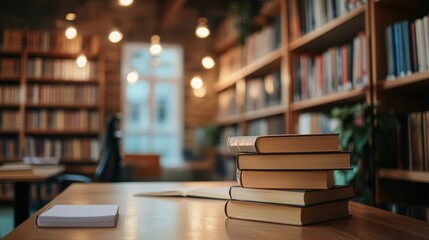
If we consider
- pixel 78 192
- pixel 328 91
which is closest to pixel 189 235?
pixel 78 192

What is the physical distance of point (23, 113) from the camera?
17.0 ft

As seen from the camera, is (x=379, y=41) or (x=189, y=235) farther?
(x=379, y=41)

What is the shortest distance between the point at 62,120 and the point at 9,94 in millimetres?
692

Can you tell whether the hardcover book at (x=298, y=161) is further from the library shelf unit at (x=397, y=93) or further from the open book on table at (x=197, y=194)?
the library shelf unit at (x=397, y=93)

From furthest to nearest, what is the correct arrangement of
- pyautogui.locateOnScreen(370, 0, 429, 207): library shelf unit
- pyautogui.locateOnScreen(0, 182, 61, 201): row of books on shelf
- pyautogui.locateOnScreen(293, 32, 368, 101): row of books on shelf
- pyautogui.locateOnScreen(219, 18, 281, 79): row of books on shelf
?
pyautogui.locateOnScreen(0, 182, 61, 201): row of books on shelf < pyautogui.locateOnScreen(219, 18, 281, 79): row of books on shelf < pyautogui.locateOnScreen(293, 32, 368, 101): row of books on shelf < pyautogui.locateOnScreen(370, 0, 429, 207): library shelf unit

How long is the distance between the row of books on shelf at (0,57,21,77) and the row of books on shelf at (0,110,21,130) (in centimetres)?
45

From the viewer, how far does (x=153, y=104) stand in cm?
614

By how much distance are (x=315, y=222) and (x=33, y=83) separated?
5.16 m

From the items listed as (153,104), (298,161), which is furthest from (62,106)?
(298,161)

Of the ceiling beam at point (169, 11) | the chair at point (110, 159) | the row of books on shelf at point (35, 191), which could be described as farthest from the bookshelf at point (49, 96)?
the chair at point (110, 159)

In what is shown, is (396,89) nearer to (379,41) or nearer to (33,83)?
(379,41)

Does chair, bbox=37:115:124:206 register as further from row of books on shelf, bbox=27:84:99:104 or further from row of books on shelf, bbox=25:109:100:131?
row of books on shelf, bbox=27:84:99:104

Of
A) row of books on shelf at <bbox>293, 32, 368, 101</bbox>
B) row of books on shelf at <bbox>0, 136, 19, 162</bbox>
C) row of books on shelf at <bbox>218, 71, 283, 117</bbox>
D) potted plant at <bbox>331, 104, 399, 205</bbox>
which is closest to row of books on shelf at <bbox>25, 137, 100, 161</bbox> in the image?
row of books on shelf at <bbox>0, 136, 19, 162</bbox>

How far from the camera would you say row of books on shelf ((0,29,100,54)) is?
5.28 metres
